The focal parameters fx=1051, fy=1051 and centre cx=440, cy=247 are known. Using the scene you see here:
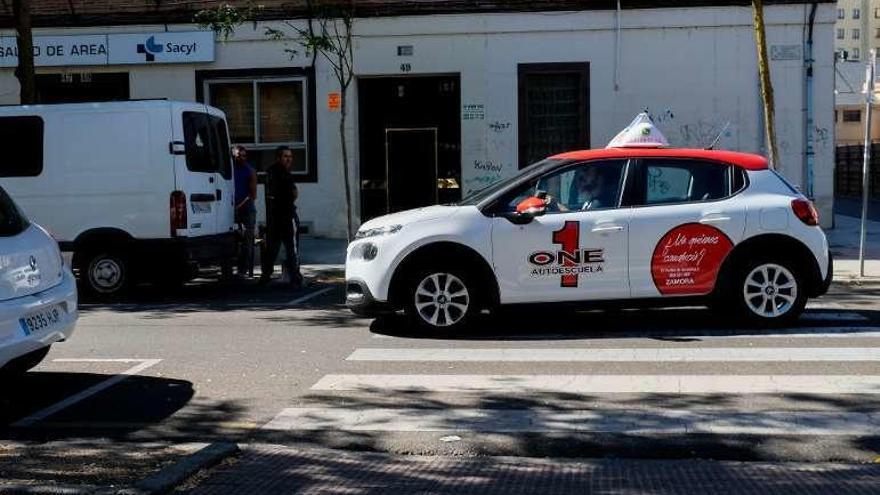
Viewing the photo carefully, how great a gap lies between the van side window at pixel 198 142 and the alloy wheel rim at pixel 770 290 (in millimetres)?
6850

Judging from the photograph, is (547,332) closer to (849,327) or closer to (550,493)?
(849,327)

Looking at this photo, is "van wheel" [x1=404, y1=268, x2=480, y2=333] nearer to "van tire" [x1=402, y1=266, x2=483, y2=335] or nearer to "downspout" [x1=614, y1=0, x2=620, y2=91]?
"van tire" [x1=402, y1=266, x2=483, y2=335]

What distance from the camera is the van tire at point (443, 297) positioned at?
9516mm

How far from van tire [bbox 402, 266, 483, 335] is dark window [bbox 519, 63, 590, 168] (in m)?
10.6

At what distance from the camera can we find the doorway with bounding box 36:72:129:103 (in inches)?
817

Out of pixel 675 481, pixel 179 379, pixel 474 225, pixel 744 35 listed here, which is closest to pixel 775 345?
pixel 474 225

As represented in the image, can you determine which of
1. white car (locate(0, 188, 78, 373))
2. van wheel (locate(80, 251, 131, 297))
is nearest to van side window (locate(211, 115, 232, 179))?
van wheel (locate(80, 251, 131, 297))

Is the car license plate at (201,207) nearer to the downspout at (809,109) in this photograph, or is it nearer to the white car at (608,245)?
the white car at (608,245)

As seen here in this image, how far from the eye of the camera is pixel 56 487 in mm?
5023

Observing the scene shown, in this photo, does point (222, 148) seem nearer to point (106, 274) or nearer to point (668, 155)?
point (106, 274)

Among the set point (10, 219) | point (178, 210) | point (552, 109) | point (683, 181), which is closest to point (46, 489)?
point (10, 219)

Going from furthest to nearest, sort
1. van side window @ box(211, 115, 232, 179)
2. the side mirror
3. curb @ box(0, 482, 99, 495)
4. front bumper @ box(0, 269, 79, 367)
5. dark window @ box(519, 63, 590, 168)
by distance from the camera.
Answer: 1. dark window @ box(519, 63, 590, 168)
2. van side window @ box(211, 115, 232, 179)
3. the side mirror
4. front bumper @ box(0, 269, 79, 367)
5. curb @ box(0, 482, 99, 495)

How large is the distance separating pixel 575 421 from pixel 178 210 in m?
7.43

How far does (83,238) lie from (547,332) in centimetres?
631
